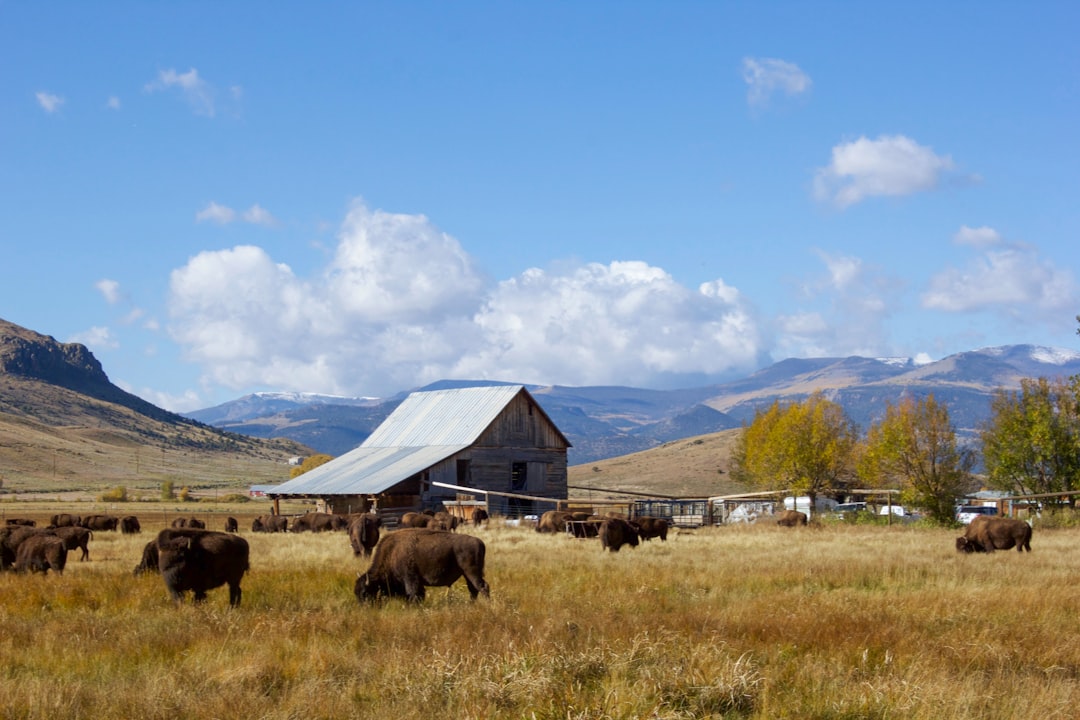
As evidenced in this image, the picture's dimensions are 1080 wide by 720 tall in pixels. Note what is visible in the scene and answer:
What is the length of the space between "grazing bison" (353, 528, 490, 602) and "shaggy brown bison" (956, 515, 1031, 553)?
1736 cm

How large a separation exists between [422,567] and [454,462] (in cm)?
3546

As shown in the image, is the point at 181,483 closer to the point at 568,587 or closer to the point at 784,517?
the point at 784,517

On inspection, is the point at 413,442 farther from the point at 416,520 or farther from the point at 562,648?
the point at 562,648

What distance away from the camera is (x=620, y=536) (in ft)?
98.1

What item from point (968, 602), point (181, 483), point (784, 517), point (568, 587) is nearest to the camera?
point (968, 602)

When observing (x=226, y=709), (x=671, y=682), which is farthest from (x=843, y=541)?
(x=226, y=709)

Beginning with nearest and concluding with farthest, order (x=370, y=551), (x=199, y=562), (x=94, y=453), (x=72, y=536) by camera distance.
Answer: (x=199, y=562) → (x=72, y=536) → (x=370, y=551) → (x=94, y=453)

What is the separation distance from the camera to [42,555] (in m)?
21.2

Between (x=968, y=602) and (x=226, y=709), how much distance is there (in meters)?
11.0

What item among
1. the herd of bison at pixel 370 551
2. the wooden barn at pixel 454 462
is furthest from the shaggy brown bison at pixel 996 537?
the wooden barn at pixel 454 462

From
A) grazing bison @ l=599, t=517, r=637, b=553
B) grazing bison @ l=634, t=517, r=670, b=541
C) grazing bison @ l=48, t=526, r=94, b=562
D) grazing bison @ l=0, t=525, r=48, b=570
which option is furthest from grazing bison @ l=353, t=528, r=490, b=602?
grazing bison @ l=634, t=517, r=670, b=541

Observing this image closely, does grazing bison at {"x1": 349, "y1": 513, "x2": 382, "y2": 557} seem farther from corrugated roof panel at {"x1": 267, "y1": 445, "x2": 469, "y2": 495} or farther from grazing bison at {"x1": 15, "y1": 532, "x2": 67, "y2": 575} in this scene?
corrugated roof panel at {"x1": 267, "y1": 445, "x2": 469, "y2": 495}

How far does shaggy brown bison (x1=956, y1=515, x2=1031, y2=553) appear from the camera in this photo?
27.9 metres

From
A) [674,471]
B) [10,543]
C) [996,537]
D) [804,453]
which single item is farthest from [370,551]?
[674,471]
